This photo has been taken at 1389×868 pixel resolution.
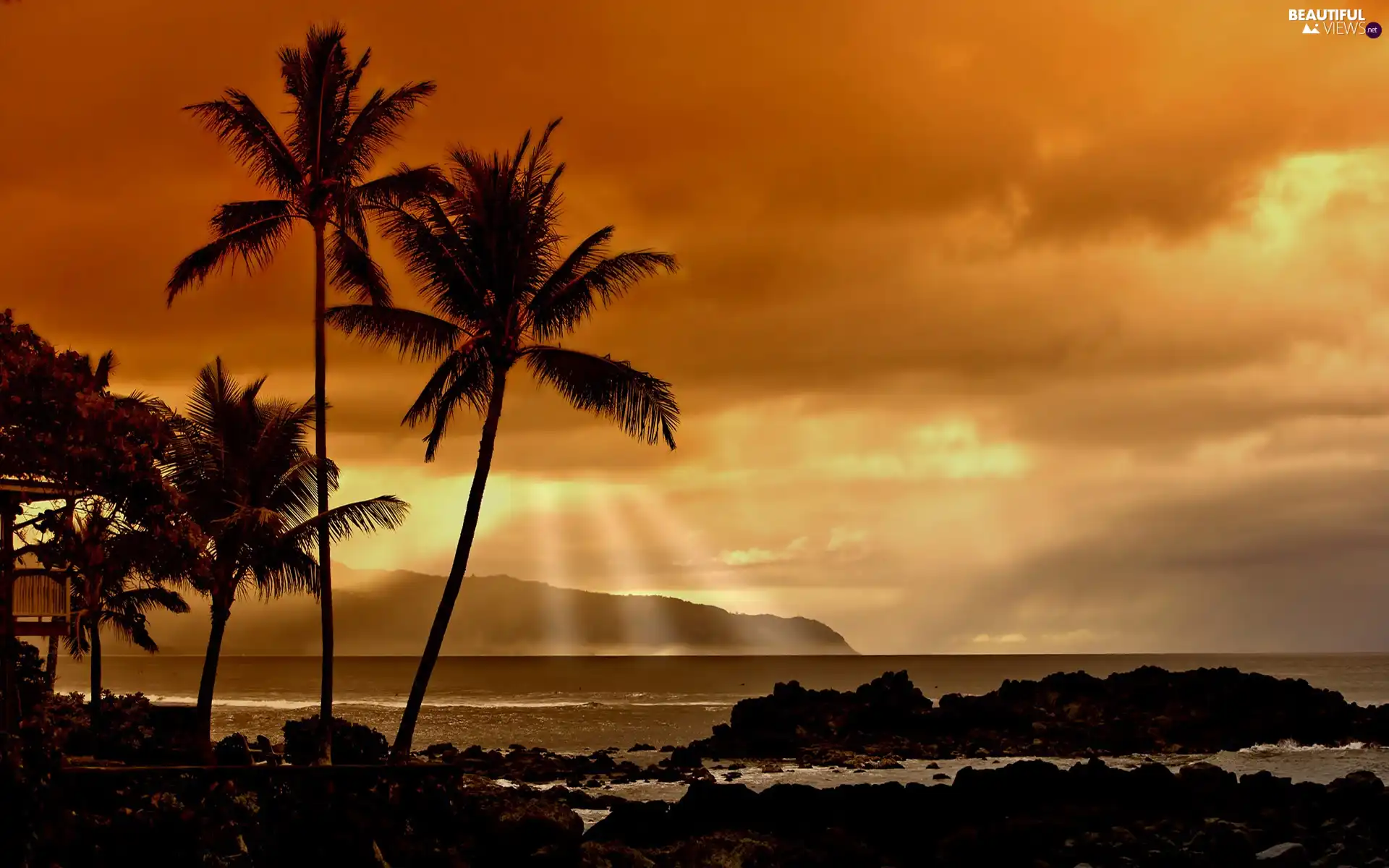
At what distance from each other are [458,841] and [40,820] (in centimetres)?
669

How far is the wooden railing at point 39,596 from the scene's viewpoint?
2355cm

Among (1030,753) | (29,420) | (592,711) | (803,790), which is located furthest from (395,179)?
(592,711)

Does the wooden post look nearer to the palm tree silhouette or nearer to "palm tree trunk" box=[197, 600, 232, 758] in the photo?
the palm tree silhouette

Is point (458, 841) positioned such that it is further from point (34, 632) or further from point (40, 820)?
point (34, 632)

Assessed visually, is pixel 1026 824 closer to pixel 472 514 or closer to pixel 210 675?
pixel 472 514

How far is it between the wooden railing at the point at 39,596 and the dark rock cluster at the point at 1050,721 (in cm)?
2433

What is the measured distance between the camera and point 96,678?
148ft

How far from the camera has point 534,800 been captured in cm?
2289

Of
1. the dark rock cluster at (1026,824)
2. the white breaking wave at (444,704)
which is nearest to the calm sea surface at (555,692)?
the white breaking wave at (444,704)

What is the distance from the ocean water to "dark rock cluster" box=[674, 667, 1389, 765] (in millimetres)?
1840

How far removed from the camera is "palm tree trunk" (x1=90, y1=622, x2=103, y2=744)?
35531mm

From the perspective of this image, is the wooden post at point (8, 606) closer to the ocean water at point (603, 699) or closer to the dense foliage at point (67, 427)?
the dense foliage at point (67, 427)

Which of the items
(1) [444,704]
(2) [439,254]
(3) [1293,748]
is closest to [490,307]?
(2) [439,254]

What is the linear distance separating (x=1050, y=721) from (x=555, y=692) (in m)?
67.2
